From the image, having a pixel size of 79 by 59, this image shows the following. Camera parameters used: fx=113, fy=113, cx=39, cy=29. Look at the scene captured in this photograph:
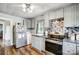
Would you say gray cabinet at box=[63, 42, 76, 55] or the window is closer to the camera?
gray cabinet at box=[63, 42, 76, 55]

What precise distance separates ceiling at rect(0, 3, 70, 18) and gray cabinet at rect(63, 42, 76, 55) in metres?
0.68

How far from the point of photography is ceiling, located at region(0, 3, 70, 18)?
1985 millimetres

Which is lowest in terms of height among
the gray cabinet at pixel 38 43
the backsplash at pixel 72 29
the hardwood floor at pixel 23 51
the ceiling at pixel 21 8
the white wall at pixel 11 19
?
the hardwood floor at pixel 23 51

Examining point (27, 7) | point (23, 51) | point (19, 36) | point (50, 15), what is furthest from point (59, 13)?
point (23, 51)

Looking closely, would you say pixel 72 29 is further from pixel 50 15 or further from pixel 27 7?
pixel 27 7

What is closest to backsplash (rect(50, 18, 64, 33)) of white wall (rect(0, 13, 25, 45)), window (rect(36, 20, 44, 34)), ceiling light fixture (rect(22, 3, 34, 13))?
window (rect(36, 20, 44, 34))

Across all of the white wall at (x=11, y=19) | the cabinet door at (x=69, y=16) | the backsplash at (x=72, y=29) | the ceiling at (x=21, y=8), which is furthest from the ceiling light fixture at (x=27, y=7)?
the backsplash at (x=72, y=29)

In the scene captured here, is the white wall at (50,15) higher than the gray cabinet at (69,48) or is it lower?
higher

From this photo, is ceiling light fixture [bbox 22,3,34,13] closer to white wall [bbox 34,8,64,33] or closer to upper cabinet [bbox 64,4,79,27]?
white wall [bbox 34,8,64,33]

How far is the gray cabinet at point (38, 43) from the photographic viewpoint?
2.07 m

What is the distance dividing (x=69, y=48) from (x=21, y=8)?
1.10 meters

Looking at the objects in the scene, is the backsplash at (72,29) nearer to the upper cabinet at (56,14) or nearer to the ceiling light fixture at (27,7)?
the upper cabinet at (56,14)
